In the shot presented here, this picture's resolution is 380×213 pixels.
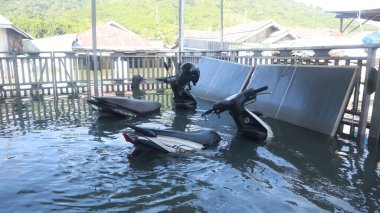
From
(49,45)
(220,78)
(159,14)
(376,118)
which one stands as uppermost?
(159,14)

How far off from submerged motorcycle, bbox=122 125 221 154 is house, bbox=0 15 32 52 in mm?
20903

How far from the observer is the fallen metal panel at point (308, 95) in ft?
19.4

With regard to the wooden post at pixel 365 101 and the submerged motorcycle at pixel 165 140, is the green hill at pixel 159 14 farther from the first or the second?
the submerged motorcycle at pixel 165 140

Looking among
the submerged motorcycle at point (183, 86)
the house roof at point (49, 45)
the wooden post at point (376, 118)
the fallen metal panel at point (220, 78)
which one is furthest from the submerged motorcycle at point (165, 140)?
the house roof at point (49, 45)

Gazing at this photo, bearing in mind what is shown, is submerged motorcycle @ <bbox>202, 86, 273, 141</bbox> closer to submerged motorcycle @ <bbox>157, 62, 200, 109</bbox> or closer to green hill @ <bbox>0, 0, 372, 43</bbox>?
submerged motorcycle @ <bbox>157, 62, 200, 109</bbox>

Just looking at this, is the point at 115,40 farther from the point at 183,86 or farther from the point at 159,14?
the point at 159,14

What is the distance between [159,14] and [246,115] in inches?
2450

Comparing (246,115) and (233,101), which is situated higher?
(233,101)

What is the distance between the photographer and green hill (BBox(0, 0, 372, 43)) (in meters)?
56.7

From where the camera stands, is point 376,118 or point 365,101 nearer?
point 376,118

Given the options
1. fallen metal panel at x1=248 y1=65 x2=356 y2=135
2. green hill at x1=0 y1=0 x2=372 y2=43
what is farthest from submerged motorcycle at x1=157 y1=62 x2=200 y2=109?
green hill at x1=0 y1=0 x2=372 y2=43

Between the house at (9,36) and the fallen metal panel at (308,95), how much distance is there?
19863 millimetres

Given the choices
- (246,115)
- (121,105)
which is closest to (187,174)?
(246,115)

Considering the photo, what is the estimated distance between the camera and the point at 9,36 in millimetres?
24484
